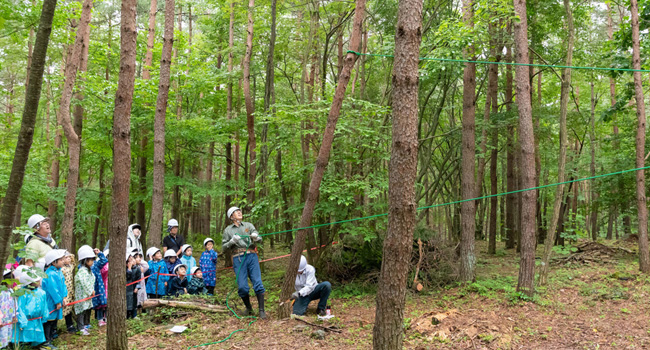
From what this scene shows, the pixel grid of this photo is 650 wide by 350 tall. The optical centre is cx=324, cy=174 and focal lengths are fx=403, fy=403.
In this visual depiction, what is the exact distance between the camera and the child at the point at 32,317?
505 centimetres

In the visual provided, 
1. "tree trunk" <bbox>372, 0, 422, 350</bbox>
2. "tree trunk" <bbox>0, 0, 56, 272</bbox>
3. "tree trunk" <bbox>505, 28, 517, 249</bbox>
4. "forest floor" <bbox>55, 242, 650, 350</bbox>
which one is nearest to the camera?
"tree trunk" <bbox>0, 0, 56, 272</bbox>

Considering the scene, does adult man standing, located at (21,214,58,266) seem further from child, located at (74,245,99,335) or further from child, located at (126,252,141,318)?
child, located at (126,252,141,318)

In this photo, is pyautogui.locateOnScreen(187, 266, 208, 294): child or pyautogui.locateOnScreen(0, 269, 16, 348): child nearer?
pyautogui.locateOnScreen(0, 269, 16, 348): child

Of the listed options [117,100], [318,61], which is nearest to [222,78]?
[318,61]

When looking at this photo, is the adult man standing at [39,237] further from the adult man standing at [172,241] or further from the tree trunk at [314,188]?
the tree trunk at [314,188]

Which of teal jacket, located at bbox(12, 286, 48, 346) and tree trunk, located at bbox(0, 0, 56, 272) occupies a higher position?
tree trunk, located at bbox(0, 0, 56, 272)

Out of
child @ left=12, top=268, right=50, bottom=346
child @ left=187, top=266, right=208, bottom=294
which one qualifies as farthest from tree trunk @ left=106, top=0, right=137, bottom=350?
child @ left=187, top=266, right=208, bottom=294

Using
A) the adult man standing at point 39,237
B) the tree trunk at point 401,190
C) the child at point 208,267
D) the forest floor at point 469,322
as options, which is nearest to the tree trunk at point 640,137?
the forest floor at point 469,322

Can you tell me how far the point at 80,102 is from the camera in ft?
34.5

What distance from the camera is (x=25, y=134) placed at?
10.5 feet

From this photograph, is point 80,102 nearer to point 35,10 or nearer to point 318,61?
point 35,10

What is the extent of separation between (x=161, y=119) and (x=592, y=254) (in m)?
12.1

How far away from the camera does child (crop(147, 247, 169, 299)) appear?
25.5ft

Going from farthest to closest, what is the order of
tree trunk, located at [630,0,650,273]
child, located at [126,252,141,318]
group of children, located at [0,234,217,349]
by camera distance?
tree trunk, located at [630,0,650,273]
child, located at [126,252,141,318]
group of children, located at [0,234,217,349]
